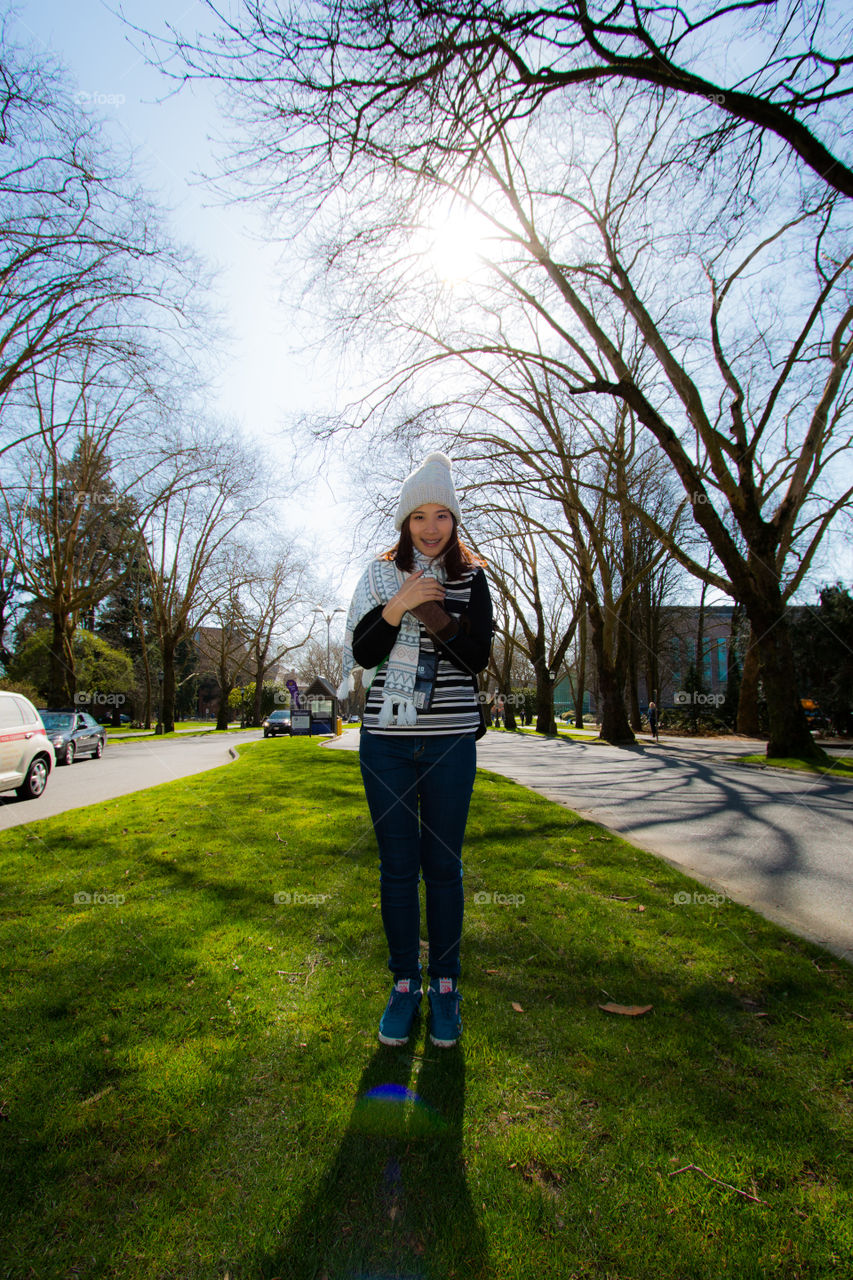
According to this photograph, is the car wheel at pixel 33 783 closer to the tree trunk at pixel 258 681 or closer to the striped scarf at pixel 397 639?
the striped scarf at pixel 397 639

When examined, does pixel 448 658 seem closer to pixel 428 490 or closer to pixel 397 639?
pixel 397 639

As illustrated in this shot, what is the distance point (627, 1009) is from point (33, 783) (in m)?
10.5

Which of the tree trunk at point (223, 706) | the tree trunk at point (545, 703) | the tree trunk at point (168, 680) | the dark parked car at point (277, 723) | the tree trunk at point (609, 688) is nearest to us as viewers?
the tree trunk at point (609, 688)

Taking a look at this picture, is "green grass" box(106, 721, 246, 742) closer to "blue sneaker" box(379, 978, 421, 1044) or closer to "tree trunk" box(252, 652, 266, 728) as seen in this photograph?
"tree trunk" box(252, 652, 266, 728)

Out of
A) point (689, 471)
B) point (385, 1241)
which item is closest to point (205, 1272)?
point (385, 1241)

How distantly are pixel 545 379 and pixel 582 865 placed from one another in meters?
16.4

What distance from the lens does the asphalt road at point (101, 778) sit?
335 inches

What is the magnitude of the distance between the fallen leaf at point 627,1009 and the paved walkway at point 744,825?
4.46 feet

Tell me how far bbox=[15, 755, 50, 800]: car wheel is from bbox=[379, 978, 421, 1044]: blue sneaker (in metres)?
9.70

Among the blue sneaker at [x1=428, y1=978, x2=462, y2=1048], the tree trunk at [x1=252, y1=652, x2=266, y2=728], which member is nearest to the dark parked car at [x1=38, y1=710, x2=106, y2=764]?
the blue sneaker at [x1=428, y1=978, x2=462, y2=1048]

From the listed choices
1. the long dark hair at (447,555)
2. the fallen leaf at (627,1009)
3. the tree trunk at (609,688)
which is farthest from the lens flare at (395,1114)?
the tree trunk at (609,688)

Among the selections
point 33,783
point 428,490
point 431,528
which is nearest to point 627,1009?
point 431,528

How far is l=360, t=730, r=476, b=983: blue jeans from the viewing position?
7.88ft

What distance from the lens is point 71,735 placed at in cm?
1683
